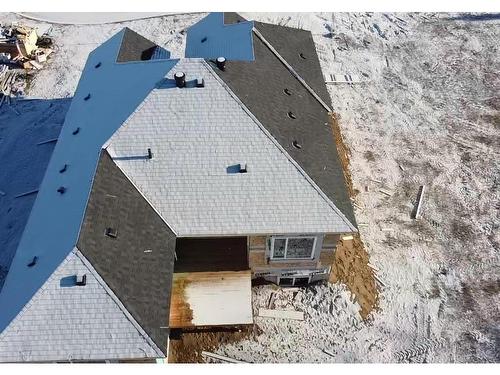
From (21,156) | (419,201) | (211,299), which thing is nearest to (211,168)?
(211,299)

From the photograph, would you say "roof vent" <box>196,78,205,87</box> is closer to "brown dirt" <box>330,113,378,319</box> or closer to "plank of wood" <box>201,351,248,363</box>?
"brown dirt" <box>330,113,378,319</box>

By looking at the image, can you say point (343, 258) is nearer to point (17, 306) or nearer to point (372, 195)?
point (372, 195)

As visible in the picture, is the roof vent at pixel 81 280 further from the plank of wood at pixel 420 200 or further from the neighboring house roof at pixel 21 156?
the plank of wood at pixel 420 200

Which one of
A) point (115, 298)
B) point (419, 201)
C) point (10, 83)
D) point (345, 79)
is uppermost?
point (115, 298)

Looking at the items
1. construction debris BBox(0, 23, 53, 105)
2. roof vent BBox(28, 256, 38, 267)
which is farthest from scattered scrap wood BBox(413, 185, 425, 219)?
construction debris BBox(0, 23, 53, 105)

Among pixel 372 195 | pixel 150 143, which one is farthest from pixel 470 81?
pixel 150 143

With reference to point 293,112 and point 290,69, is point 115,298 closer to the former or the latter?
point 293,112
